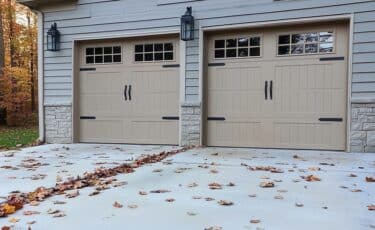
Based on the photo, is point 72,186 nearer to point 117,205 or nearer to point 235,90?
point 117,205

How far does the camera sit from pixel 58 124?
301 inches

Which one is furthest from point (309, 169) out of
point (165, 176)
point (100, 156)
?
point (100, 156)

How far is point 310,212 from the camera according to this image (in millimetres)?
2752

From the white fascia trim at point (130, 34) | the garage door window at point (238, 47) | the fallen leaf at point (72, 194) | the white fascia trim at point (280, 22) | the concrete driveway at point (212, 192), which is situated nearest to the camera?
the concrete driveway at point (212, 192)

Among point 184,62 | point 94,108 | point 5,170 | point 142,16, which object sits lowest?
point 5,170

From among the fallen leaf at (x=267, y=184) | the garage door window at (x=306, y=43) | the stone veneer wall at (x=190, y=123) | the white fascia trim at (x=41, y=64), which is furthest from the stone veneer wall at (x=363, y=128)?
the white fascia trim at (x=41, y=64)

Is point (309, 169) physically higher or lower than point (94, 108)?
lower

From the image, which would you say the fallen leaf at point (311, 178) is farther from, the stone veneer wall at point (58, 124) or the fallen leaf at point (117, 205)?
the stone veneer wall at point (58, 124)

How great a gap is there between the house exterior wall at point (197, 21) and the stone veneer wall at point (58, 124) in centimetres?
6

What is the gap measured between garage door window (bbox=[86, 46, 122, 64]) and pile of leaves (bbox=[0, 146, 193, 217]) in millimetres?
2789

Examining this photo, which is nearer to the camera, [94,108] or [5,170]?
[5,170]

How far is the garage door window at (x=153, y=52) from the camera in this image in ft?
22.9

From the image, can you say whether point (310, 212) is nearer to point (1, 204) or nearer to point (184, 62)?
point (1, 204)

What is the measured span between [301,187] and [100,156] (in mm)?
3169
